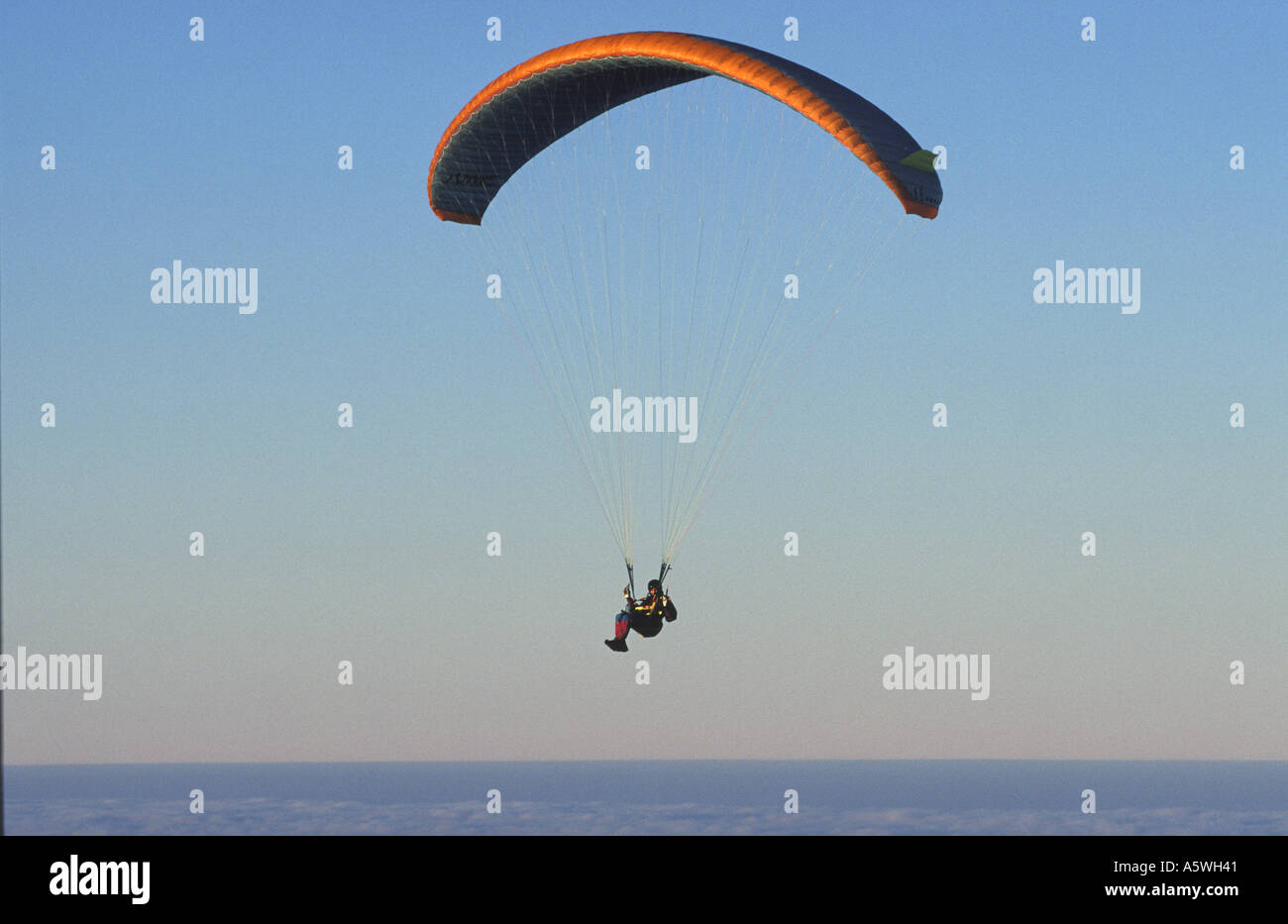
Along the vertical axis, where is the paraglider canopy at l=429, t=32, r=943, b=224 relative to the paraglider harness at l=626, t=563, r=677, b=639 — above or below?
above

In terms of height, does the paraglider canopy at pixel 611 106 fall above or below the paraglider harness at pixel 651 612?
above

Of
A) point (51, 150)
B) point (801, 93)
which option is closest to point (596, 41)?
point (801, 93)

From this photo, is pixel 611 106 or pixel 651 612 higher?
pixel 611 106
